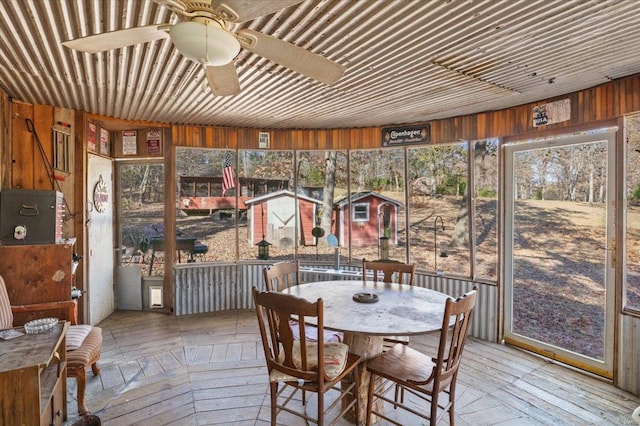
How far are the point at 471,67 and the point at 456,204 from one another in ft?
6.64

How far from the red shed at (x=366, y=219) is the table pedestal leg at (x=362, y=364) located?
2477 mm

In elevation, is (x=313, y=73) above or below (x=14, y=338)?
above

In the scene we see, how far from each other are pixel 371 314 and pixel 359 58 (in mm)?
1873

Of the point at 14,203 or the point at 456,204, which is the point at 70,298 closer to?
the point at 14,203

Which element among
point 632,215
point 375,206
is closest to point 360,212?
point 375,206

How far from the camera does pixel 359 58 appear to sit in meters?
2.48

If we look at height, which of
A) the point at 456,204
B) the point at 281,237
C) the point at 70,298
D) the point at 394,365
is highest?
the point at 456,204

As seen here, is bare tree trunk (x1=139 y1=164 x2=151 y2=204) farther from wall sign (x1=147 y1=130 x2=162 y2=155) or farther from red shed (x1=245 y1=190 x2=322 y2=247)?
red shed (x1=245 y1=190 x2=322 y2=247)

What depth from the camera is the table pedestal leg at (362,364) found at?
2346 millimetres

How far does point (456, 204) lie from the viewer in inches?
169

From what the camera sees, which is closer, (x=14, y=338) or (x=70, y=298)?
(x=14, y=338)

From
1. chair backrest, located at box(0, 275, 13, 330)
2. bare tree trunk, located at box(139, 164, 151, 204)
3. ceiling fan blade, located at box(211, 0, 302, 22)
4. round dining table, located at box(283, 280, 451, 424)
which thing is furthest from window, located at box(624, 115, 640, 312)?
bare tree trunk, located at box(139, 164, 151, 204)

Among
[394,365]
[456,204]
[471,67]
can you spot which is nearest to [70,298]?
[394,365]

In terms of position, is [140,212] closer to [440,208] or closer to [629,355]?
[440,208]
